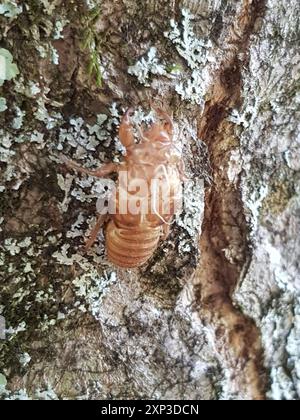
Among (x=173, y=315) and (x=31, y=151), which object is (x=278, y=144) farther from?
(x=31, y=151)

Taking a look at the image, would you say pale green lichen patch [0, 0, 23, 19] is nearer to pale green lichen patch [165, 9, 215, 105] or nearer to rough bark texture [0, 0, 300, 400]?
rough bark texture [0, 0, 300, 400]

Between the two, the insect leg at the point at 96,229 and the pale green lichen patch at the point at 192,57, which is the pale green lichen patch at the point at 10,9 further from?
the insect leg at the point at 96,229

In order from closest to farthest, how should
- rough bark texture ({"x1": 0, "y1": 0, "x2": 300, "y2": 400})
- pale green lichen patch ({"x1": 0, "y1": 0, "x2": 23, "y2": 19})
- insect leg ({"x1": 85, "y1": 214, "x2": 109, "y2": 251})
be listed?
pale green lichen patch ({"x1": 0, "y1": 0, "x2": 23, "y2": 19})
rough bark texture ({"x1": 0, "y1": 0, "x2": 300, "y2": 400})
insect leg ({"x1": 85, "y1": 214, "x2": 109, "y2": 251})

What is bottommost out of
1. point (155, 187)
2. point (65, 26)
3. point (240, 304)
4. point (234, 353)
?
point (234, 353)

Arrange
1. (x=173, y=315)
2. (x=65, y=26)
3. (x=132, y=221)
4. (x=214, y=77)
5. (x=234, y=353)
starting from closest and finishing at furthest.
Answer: (x=65, y=26), (x=132, y=221), (x=214, y=77), (x=173, y=315), (x=234, y=353)

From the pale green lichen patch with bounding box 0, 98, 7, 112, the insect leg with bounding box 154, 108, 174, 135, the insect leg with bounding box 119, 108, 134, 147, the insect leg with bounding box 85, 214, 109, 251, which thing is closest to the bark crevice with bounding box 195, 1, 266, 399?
Answer: the insect leg with bounding box 154, 108, 174, 135

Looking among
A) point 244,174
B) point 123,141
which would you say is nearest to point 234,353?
point 244,174

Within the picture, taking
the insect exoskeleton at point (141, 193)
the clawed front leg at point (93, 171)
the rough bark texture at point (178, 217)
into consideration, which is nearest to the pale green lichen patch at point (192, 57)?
the rough bark texture at point (178, 217)
